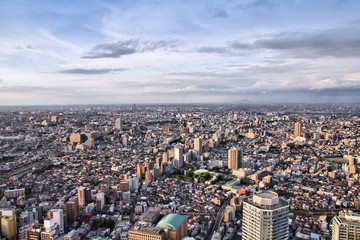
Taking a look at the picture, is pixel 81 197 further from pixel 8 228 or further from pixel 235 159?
pixel 235 159

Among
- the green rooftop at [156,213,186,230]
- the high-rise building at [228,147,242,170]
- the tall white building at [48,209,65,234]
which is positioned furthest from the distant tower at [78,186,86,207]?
the high-rise building at [228,147,242,170]

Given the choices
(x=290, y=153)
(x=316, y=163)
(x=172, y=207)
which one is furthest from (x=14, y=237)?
(x=290, y=153)

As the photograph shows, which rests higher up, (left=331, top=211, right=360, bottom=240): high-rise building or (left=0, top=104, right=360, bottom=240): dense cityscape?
(left=331, top=211, right=360, bottom=240): high-rise building

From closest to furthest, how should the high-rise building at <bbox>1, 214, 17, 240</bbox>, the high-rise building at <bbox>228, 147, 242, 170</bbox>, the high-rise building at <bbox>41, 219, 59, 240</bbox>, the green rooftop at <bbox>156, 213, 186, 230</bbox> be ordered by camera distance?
the high-rise building at <bbox>41, 219, 59, 240</bbox>, the green rooftop at <bbox>156, 213, 186, 230</bbox>, the high-rise building at <bbox>1, 214, 17, 240</bbox>, the high-rise building at <bbox>228, 147, 242, 170</bbox>

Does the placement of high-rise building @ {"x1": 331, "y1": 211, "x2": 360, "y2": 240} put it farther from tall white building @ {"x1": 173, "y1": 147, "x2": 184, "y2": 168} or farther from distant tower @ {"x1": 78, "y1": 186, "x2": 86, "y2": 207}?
tall white building @ {"x1": 173, "y1": 147, "x2": 184, "y2": 168}

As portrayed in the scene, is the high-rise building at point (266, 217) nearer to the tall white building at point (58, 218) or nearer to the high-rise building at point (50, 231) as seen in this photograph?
the high-rise building at point (50, 231)

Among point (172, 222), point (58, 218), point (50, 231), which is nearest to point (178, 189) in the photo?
point (172, 222)
